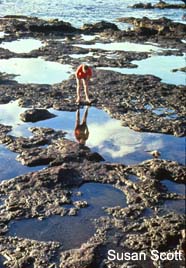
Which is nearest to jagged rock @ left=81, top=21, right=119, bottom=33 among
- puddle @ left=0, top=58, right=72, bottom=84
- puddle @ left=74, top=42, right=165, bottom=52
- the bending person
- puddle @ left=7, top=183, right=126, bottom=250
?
puddle @ left=74, top=42, right=165, bottom=52

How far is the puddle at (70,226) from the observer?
10.8 m

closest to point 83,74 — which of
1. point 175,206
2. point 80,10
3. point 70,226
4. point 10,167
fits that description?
point 10,167

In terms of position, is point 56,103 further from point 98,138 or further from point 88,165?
point 88,165

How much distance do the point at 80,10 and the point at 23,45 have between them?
24167 mm

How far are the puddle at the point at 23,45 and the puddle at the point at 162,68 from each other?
8609 mm

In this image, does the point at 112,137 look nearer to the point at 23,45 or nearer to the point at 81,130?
the point at 81,130

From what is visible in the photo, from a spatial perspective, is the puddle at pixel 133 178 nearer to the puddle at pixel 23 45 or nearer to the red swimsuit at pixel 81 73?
the red swimsuit at pixel 81 73

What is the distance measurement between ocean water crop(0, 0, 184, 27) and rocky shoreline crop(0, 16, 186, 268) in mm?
25695

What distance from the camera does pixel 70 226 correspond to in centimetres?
1134

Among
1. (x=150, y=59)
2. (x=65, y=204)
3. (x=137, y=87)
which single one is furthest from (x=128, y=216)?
(x=150, y=59)

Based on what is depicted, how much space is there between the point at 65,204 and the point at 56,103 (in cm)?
917

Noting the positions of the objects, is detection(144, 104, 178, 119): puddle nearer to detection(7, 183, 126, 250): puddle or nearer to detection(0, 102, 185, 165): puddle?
detection(0, 102, 185, 165): puddle

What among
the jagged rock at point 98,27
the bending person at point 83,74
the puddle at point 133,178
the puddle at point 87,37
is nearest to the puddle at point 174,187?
the puddle at point 133,178

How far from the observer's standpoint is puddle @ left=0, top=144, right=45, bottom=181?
46.2 feet
